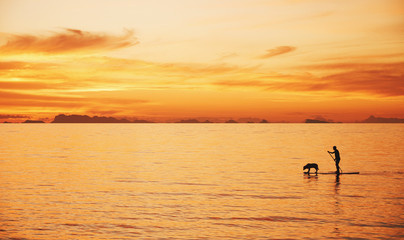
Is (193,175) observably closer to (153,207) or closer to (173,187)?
(173,187)

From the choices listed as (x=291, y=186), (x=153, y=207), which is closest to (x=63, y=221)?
(x=153, y=207)

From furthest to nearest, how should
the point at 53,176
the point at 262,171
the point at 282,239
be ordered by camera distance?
the point at 262,171
the point at 53,176
the point at 282,239

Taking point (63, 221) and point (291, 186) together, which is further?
point (291, 186)

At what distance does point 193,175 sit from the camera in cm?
4275

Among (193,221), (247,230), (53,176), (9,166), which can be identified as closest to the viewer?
(247,230)

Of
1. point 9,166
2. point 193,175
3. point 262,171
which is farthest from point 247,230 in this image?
point 9,166

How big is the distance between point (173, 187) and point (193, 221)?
39.3ft

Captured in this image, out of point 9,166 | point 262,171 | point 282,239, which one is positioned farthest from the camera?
point 9,166

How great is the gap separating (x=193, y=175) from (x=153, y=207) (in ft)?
53.9

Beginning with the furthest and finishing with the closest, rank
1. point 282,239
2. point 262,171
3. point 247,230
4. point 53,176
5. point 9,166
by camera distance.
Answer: point 9,166 < point 262,171 < point 53,176 < point 247,230 < point 282,239

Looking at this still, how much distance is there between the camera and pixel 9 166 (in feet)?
164

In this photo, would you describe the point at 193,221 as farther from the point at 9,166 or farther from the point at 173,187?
the point at 9,166

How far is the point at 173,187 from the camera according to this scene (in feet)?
114

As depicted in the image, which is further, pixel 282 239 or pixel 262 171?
pixel 262 171
